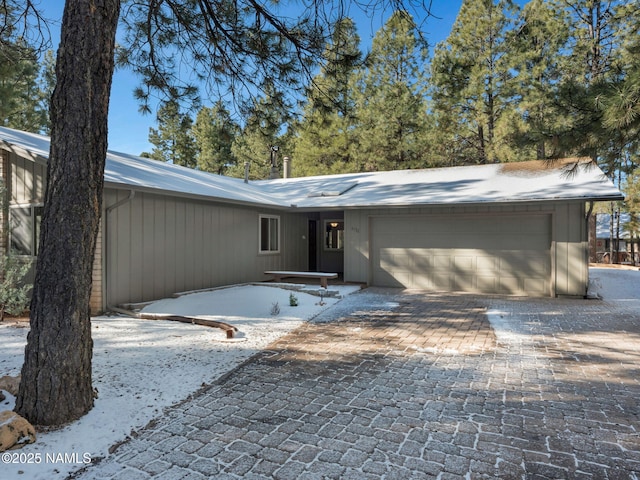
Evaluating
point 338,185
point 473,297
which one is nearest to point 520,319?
point 473,297

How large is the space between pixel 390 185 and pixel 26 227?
9.13 m

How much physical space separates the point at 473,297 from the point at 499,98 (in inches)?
461

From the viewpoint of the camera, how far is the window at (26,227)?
25.6 feet

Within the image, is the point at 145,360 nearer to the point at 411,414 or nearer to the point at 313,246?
the point at 411,414

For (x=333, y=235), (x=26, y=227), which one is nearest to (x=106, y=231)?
(x=26, y=227)

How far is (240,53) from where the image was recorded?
583 centimetres

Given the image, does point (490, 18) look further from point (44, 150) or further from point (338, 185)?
point (44, 150)

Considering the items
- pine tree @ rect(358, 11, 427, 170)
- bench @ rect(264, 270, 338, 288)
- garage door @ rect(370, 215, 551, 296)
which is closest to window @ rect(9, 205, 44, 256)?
bench @ rect(264, 270, 338, 288)

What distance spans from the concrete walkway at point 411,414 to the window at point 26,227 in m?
5.89

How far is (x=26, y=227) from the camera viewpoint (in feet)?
26.2

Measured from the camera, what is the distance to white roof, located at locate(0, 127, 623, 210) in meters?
7.79

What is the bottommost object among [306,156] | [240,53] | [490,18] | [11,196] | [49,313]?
[49,313]

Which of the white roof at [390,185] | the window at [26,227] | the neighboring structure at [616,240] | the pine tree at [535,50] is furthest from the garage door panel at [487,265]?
the neighboring structure at [616,240]

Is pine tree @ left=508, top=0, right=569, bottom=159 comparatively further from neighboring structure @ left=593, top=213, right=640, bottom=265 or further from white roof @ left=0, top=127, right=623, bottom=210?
neighboring structure @ left=593, top=213, right=640, bottom=265
